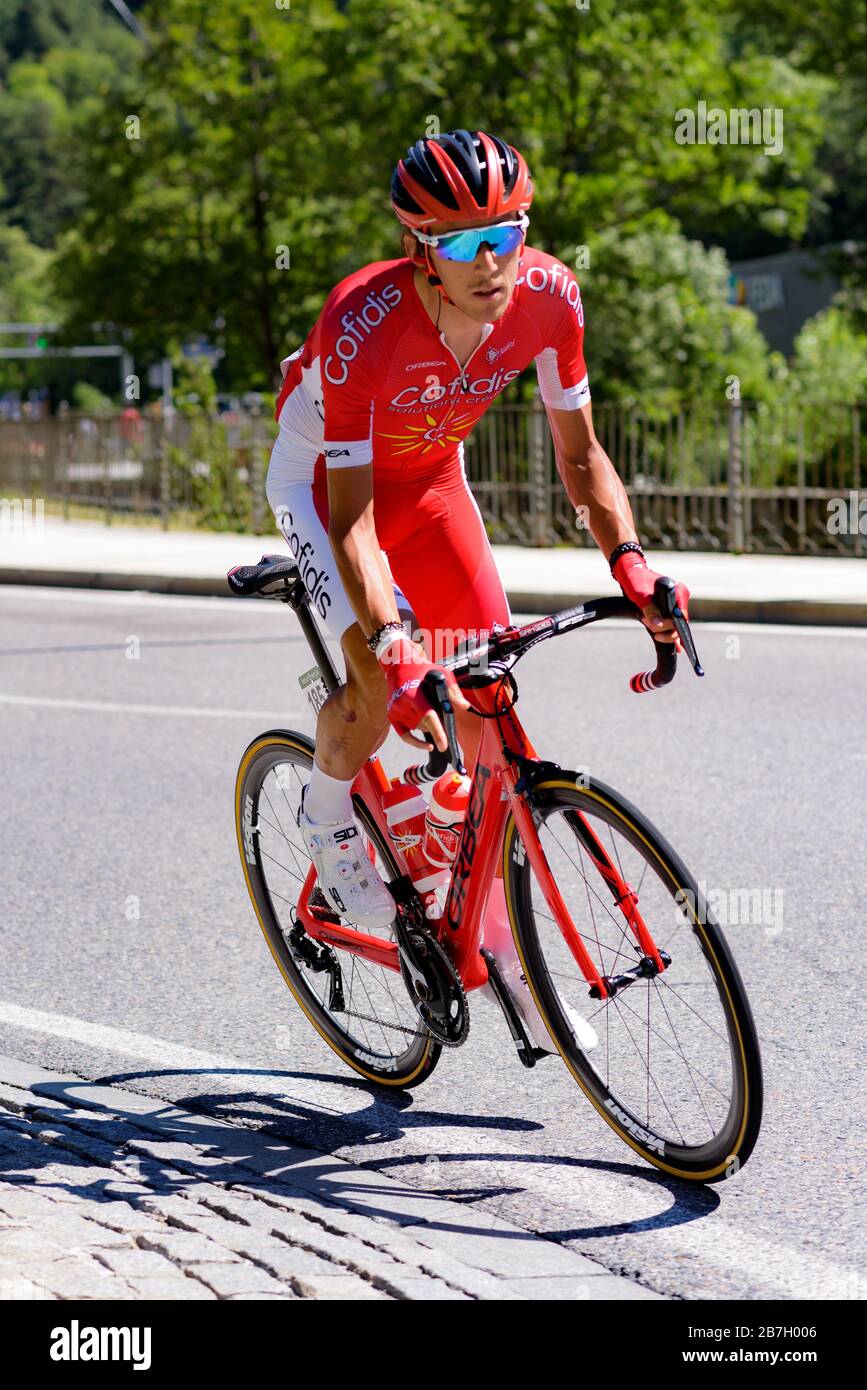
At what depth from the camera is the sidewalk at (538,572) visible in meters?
14.3

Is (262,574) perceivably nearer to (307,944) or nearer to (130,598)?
(307,944)

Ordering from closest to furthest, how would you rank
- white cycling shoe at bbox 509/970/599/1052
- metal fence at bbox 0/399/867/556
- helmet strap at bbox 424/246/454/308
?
1. helmet strap at bbox 424/246/454/308
2. white cycling shoe at bbox 509/970/599/1052
3. metal fence at bbox 0/399/867/556

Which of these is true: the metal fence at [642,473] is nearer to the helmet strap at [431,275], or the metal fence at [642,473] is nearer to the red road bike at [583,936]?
the red road bike at [583,936]

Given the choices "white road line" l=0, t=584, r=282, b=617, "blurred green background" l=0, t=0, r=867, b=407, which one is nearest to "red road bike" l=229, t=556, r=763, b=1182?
"white road line" l=0, t=584, r=282, b=617

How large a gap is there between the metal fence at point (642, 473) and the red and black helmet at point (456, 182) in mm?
14101

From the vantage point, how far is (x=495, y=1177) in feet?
13.3

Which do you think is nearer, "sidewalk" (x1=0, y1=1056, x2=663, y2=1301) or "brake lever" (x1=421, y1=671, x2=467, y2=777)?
"sidewalk" (x1=0, y1=1056, x2=663, y2=1301)

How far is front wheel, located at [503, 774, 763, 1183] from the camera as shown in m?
3.73

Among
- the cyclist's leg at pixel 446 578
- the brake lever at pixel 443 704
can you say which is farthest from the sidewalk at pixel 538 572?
the brake lever at pixel 443 704

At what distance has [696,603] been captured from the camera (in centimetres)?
1446

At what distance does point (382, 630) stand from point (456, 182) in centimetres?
93

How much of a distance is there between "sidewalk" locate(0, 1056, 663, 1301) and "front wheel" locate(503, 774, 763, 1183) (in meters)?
0.41

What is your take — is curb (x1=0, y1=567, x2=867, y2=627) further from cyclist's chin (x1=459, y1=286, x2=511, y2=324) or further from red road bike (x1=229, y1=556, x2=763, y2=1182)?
cyclist's chin (x1=459, y1=286, x2=511, y2=324)

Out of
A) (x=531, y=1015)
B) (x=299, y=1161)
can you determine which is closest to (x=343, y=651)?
(x=531, y=1015)
